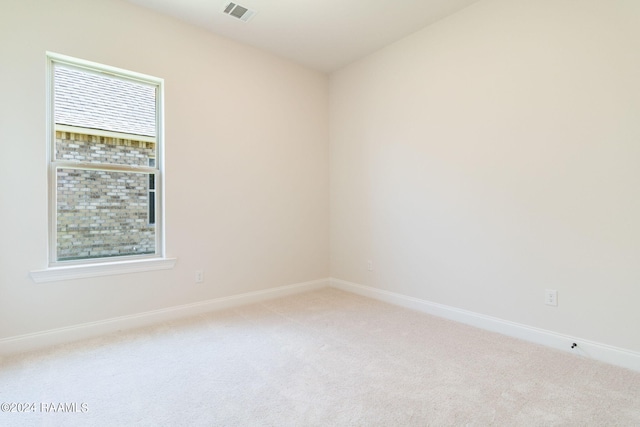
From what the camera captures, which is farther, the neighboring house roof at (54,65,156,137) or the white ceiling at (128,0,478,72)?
the white ceiling at (128,0,478,72)

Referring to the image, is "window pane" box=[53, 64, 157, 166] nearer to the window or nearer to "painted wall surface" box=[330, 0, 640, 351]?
the window

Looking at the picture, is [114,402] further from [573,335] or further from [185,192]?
[573,335]

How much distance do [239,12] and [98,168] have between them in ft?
6.07

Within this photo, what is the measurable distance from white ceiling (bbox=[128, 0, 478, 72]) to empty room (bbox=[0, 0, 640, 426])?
0.09 ft

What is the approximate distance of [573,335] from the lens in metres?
2.32

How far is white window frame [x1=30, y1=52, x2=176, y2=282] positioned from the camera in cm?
251

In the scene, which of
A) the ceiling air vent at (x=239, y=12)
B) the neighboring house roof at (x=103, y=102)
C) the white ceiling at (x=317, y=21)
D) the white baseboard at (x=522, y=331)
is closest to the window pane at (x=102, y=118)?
the neighboring house roof at (x=103, y=102)

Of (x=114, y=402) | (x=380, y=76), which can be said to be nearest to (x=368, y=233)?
(x=380, y=76)

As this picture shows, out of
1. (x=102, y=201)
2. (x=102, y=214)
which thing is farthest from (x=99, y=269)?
(x=102, y=201)

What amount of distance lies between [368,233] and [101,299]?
270 cm

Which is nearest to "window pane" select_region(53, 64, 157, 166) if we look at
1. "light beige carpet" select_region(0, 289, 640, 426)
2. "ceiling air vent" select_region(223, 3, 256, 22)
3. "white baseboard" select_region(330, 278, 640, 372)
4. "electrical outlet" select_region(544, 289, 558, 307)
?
"ceiling air vent" select_region(223, 3, 256, 22)

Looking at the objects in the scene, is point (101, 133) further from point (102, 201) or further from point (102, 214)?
point (102, 214)

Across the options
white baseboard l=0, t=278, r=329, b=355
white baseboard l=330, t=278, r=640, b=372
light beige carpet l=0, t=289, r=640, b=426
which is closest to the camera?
light beige carpet l=0, t=289, r=640, b=426

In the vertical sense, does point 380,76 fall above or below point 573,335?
above
